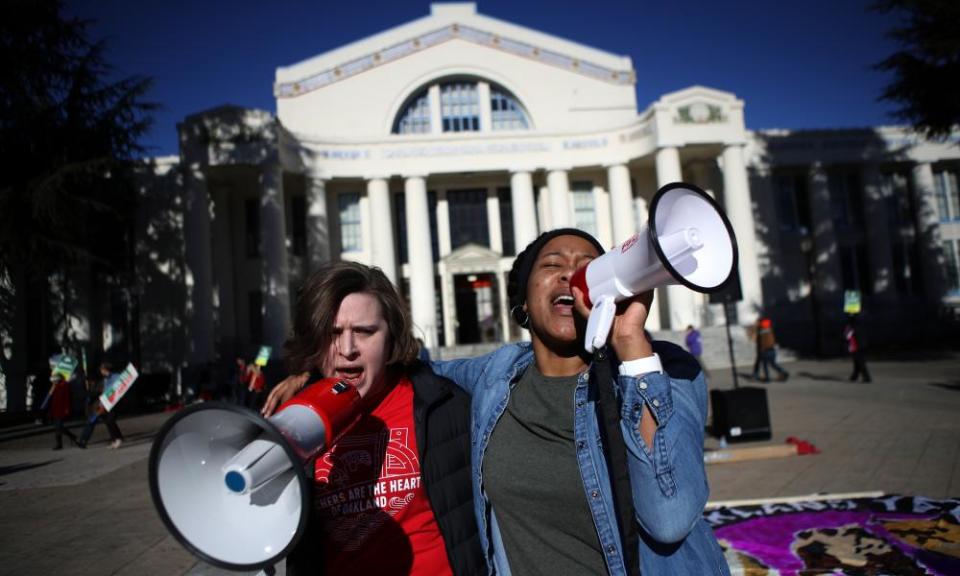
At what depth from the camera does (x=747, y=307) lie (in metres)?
22.6

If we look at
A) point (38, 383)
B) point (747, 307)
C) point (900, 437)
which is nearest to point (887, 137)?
point (747, 307)

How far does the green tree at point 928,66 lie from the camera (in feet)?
Answer: 52.5

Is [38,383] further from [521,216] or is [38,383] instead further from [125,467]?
[521,216]

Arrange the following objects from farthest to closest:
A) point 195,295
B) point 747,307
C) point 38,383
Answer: point 747,307 → point 195,295 → point 38,383

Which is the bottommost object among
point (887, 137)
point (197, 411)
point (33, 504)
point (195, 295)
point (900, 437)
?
point (900, 437)

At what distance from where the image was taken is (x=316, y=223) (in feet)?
77.3

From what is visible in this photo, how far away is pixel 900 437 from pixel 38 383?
1948cm

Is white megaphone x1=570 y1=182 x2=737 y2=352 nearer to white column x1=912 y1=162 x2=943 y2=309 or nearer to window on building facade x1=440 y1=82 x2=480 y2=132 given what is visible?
window on building facade x1=440 y1=82 x2=480 y2=132

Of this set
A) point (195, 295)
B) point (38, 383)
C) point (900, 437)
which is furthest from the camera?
point (195, 295)

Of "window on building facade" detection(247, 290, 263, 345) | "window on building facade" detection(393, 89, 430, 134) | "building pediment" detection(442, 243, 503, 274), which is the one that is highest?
"window on building facade" detection(393, 89, 430, 134)

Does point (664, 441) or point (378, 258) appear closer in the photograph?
point (664, 441)

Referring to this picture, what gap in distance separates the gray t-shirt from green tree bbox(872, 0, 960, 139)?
21039 millimetres

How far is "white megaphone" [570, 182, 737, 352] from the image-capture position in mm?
1444

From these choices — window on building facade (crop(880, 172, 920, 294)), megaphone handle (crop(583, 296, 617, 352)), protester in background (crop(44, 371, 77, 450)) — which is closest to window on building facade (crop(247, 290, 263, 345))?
protester in background (crop(44, 371, 77, 450))
